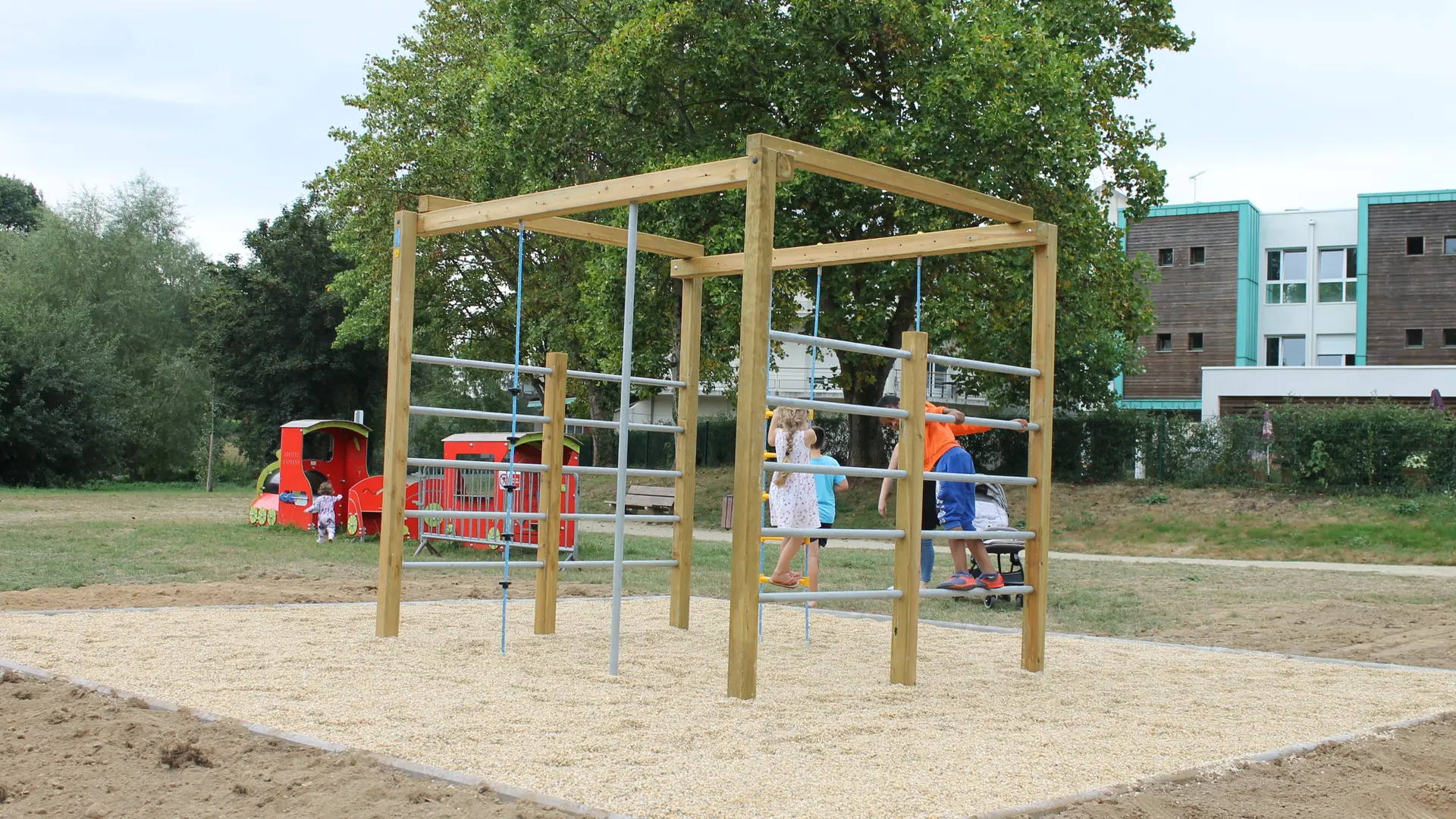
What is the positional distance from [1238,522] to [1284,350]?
20298mm

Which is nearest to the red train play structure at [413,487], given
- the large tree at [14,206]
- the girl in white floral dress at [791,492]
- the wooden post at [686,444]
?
the girl in white floral dress at [791,492]

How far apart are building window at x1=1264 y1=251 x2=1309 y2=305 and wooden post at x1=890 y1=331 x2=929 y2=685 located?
3471cm

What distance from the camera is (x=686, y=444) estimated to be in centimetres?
820

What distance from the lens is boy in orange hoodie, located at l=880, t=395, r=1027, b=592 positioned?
7382 mm

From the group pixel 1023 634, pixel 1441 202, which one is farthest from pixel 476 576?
pixel 1441 202

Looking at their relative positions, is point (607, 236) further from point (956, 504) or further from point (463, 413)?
point (956, 504)

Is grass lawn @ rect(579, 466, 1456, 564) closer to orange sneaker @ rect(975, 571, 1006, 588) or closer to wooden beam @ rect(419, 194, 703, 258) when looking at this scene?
orange sneaker @ rect(975, 571, 1006, 588)

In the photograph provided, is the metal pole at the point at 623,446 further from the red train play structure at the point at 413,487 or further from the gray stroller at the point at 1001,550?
the red train play structure at the point at 413,487

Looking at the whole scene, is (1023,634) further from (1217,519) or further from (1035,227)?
(1217,519)

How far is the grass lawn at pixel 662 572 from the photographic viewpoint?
33.3 ft

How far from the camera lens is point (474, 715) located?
489 cm

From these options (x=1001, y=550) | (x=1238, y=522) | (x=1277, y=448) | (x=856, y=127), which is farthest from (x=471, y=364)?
(x=1277, y=448)

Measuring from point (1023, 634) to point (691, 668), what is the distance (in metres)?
1.86

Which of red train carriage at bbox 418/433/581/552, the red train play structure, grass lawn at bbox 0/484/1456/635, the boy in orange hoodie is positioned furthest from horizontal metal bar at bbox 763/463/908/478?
red train carriage at bbox 418/433/581/552
